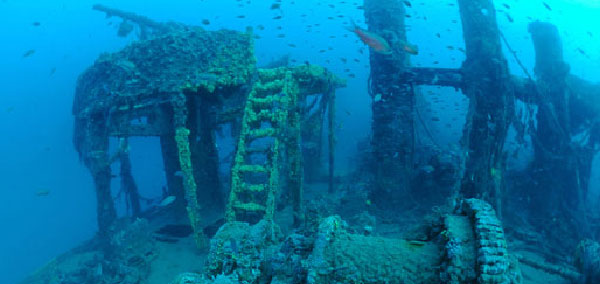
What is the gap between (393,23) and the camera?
10188 mm

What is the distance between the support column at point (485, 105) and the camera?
8.45 meters

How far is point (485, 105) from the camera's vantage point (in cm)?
873

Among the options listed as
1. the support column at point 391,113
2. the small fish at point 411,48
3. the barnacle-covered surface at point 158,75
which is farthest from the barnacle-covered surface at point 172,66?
the small fish at point 411,48

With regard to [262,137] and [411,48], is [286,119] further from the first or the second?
[411,48]

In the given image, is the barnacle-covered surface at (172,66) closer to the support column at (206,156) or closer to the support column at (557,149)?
the support column at (206,156)

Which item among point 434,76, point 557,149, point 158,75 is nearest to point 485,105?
point 434,76

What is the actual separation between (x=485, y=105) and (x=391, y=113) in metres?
2.35

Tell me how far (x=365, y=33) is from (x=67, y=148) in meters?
80.6

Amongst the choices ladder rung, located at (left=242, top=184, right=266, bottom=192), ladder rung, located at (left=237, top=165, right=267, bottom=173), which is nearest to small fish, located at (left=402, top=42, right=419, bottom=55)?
ladder rung, located at (left=237, top=165, right=267, bottom=173)

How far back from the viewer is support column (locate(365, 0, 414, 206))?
983cm

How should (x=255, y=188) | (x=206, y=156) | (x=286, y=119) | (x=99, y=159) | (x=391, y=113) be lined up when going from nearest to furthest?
(x=255, y=188)
(x=286, y=119)
(x=99, y=159)
(x=206, y=156)
(x=391, y=113)

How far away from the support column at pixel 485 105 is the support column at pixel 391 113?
157 cm

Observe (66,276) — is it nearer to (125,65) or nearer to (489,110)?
(125,65)

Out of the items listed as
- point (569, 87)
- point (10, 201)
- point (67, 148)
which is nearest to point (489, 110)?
point (569, 87)
